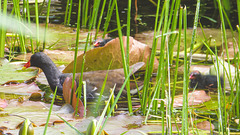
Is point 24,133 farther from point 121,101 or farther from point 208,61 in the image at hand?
point 208,61

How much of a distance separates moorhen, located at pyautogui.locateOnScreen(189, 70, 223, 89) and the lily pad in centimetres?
110

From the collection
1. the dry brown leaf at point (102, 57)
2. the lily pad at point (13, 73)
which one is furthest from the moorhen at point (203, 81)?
the lily pad at point (13, 73)

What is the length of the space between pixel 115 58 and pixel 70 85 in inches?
28.6

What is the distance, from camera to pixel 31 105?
5.44ft

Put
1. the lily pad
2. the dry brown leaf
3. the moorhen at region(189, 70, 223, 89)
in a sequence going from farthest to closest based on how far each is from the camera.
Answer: the moorhen at region(189, 70, 223, 89) → the dry brown leaf → the lily pad

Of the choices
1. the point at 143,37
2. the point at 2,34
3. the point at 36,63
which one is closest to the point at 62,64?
the point at 36,63

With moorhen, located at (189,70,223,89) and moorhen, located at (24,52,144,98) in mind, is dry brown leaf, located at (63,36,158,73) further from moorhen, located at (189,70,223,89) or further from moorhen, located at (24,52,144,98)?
moorhen, located at (189,70,223,89)

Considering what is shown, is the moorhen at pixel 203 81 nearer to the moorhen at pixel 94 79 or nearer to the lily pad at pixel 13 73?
the moorhen at pixel 94 79

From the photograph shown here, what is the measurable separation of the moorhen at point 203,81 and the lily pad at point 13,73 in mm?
1104

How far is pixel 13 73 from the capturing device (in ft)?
7.30

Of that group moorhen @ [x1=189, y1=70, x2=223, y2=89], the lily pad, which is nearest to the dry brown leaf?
the lily pad

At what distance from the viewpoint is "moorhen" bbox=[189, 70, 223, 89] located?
2551mm

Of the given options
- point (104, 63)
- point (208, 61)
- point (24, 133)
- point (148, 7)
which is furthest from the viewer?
point (148, 7)

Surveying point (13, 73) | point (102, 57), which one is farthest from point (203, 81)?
point (13, 73)
